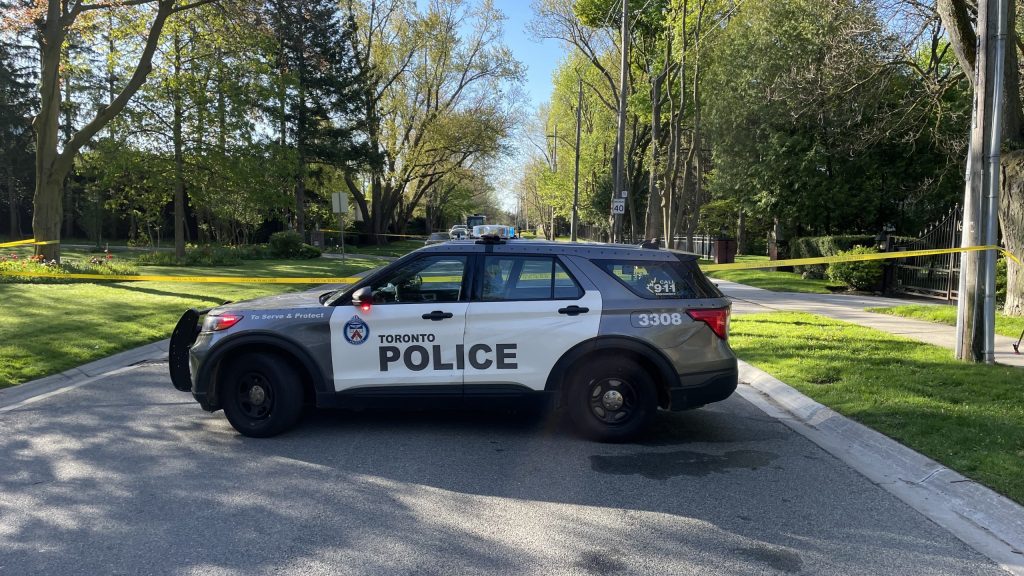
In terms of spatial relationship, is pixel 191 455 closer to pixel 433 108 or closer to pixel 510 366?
pixel 510 366

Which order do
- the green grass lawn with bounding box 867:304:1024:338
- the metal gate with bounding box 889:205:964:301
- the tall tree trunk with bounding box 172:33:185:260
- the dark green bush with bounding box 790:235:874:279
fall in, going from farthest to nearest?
1. the tall tree trunk with bounding box 172:33:185:260
2. the dark green bush with bounding box 790:235:874:279
3. the metal gate with bounding box 889:205:964:301
4. the green grass lawn with bounding box 867:304:1024:338

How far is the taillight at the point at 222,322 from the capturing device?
→ 220 inches

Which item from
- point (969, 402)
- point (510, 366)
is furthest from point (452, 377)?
point (969, 402)

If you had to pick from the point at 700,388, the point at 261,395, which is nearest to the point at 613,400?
the point at 700,388

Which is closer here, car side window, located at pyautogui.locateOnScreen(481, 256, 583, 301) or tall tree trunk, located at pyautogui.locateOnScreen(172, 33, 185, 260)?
car side window, located at pyautogui.locateOnScreen(481, 256, 583, 301)

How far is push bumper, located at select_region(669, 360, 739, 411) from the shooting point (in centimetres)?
548

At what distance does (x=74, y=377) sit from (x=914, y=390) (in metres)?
9.32

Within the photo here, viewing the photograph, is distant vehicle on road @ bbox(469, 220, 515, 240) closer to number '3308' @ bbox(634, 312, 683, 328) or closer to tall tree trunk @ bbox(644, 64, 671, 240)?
number '3308' @ bbox(634, 312, 683, 328)

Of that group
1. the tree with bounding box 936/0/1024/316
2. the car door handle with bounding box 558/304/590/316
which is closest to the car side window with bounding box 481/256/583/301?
the car door handle with bounding box 558/304/590/316

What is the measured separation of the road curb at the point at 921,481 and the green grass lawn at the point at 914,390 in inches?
4.8

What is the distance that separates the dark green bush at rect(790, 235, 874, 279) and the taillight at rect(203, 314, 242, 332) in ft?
63.8

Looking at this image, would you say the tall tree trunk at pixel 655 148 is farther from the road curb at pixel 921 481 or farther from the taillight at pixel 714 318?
the taillight at pixel 714 318

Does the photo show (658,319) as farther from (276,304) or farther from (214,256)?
(214,256)

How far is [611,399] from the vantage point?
558cm
